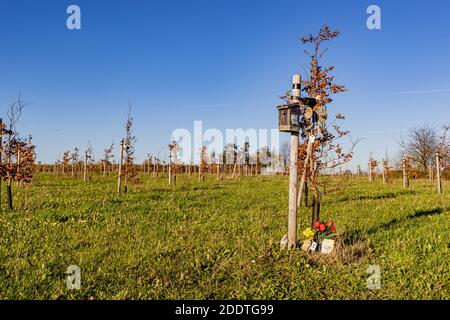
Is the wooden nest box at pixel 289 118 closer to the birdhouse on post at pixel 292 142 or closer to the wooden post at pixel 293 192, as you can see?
the birdhouse on post at pixel 292 142

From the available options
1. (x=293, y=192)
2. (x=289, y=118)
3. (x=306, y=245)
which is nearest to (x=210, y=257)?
(x=306, y=245)

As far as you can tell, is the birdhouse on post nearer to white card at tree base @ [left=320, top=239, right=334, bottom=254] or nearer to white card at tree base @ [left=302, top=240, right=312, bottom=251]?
white card at tree base @ [left=302, top=240, right=312, bottom=251]

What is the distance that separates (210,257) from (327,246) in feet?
7.49

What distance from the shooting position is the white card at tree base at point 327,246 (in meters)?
6.02

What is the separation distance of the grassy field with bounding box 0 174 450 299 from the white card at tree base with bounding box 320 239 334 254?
7.9 inches

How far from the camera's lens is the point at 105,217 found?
9453mm

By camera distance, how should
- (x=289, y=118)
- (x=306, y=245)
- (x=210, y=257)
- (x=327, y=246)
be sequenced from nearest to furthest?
1. (x=210, y=257)
2. (x=327, y=246)
3. (x=306, y=245)
4. (x=289, y=118)

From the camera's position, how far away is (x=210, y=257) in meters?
5.79

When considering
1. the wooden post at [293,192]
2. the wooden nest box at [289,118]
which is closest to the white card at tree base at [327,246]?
the wooden post at [293,192]

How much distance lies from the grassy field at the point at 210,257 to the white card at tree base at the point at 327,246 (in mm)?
201

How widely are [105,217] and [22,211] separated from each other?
310 centimetres

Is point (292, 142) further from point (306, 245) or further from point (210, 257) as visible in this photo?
point (210, 257)

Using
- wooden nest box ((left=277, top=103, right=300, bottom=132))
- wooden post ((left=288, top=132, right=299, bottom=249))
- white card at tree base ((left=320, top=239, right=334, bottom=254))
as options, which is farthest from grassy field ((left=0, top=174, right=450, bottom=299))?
wooden nest box ((left=277, top=103, right=300, bottom=132))
